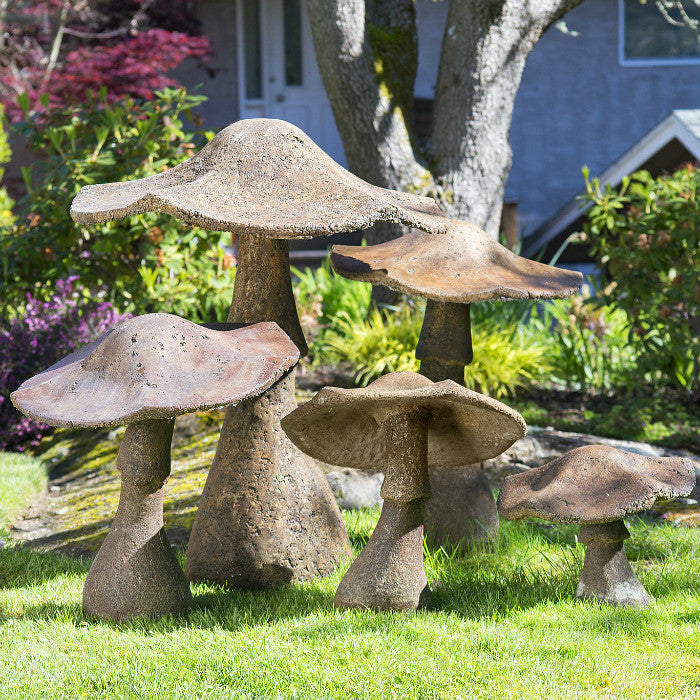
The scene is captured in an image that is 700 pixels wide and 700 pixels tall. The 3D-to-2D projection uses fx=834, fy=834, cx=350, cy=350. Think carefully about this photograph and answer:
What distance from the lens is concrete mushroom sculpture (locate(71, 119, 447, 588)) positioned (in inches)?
136

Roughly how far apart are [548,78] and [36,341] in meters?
9.74

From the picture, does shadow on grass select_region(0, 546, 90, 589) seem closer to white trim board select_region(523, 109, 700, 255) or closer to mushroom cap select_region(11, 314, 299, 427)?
mushroom cap select_region(11, 314, 299, 427)

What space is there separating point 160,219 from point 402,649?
495cm

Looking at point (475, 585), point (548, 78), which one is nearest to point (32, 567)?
point (475, 585)

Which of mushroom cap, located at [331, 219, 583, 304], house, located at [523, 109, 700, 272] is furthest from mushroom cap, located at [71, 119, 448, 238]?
house, located at [523, 109, 700, 272]

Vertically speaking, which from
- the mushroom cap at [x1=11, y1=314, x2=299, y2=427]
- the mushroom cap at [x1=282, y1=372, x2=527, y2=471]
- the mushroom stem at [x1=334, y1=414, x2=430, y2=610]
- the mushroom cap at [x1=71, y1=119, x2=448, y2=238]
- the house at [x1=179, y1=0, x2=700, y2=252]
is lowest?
the mushroom stem at [x1=334, y1=414, x2=430, y2=610]

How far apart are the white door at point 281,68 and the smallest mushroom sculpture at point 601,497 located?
411 inches

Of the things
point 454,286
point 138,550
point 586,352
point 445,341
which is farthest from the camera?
point 586,352

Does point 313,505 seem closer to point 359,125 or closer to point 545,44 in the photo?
point 359,125

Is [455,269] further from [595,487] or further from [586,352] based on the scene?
[586,352]

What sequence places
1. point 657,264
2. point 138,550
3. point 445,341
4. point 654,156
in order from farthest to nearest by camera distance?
point 654,156, point 657,264, point 445,341, point 138,550

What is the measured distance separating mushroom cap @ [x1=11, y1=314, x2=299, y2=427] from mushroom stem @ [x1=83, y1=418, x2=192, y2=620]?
300 millimetres

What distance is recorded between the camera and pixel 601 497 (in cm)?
330

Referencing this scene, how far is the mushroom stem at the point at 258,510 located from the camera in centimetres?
381
